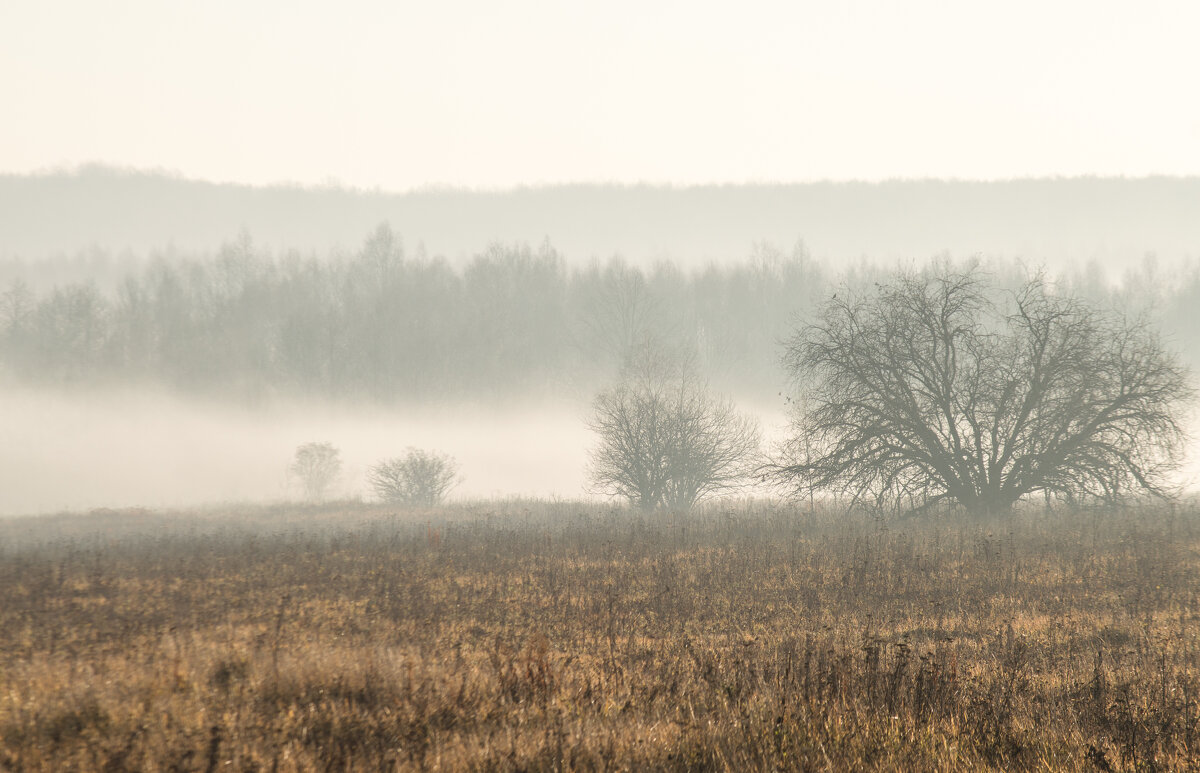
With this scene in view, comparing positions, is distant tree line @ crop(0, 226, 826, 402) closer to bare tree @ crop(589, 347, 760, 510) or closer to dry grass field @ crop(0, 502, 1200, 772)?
bare tree @ crop(589, 347, 760, 510)

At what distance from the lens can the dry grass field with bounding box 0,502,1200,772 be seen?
198 inches

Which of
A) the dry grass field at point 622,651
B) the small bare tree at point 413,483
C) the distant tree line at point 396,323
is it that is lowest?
the dry grass field at point 622,651

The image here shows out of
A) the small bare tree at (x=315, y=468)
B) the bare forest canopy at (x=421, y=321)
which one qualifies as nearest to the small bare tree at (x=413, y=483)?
the small bare tree at (x=315, y=468)

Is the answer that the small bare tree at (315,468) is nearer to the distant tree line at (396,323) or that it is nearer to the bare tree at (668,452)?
the distant tree line at (396,323)

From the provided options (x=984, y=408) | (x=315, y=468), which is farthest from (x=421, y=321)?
(x=984, y=408)

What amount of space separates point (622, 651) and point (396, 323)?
2503 inches

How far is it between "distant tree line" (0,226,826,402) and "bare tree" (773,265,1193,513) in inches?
1487

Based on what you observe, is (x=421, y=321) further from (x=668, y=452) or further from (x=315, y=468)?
(x=668, y=452)

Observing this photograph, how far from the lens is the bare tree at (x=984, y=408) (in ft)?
64.3

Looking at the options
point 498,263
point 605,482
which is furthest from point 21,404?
point 605,482

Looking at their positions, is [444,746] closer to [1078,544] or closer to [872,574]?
[872,574]

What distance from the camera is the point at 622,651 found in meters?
8.85

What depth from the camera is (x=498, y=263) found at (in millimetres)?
74375

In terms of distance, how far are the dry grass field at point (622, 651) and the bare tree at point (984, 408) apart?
1638mm
